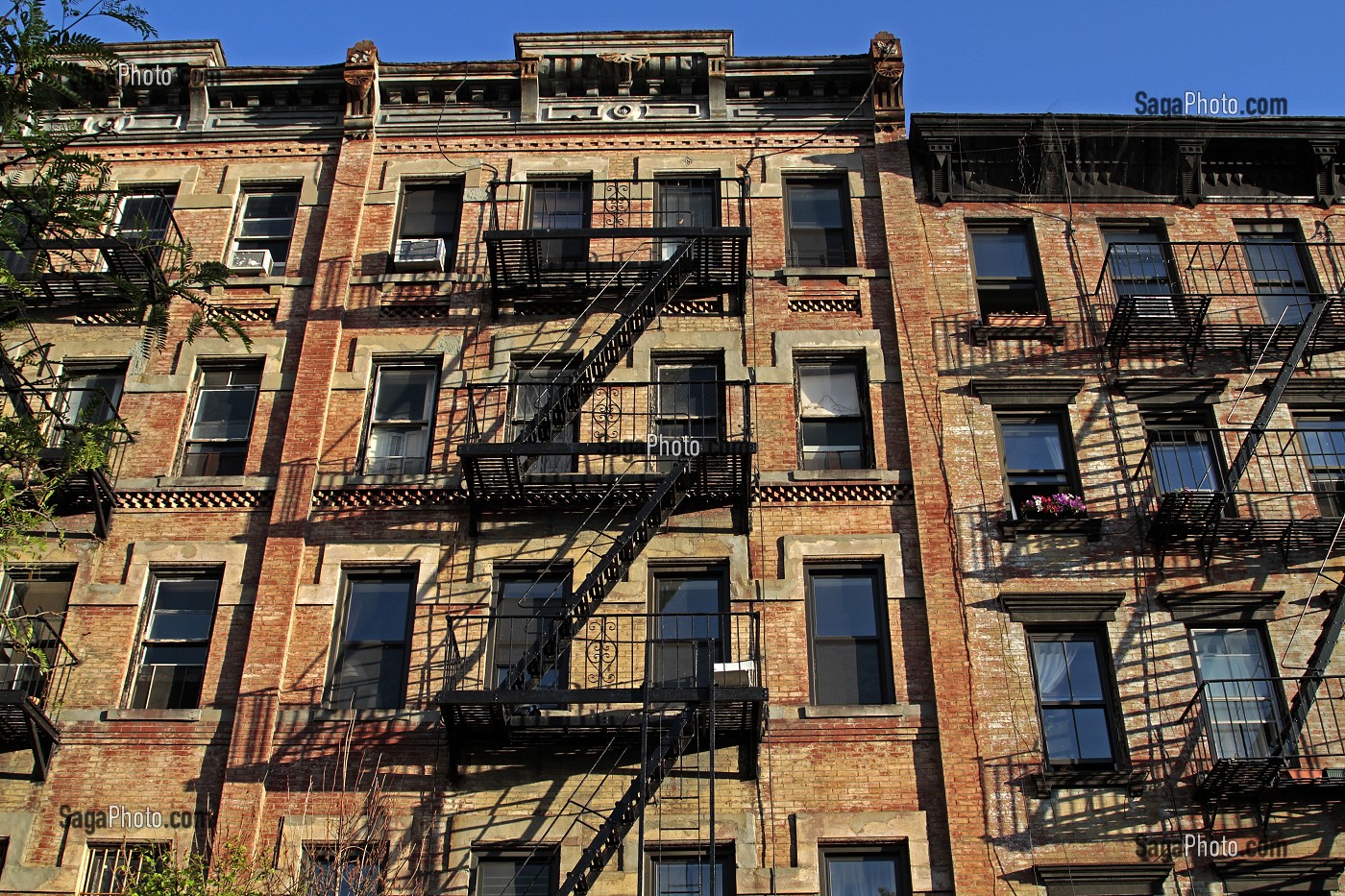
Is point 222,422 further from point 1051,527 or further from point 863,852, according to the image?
point 1051,527

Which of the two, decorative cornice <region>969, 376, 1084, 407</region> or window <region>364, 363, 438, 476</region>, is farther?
decorative cornice <region>969, 376, 1084, 407</region>

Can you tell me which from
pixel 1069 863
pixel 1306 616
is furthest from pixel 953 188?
pixel 1069 863

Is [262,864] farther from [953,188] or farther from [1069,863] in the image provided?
[953,188]

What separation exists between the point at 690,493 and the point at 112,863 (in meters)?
8.22

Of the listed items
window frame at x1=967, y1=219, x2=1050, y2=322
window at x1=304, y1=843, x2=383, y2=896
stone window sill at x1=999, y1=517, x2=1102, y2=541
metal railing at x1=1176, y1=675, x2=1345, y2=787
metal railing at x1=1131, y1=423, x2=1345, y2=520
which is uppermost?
window frame at x1=967, y1=219, x2=1050, y2=322

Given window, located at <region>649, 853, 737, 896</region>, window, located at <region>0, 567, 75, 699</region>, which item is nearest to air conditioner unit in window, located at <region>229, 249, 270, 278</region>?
window, located at <region>0, 567, 75, 699</region>

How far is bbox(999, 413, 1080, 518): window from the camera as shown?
1931 centimetres

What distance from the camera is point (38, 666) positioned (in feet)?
57.9

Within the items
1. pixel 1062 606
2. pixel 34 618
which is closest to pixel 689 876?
pixel 1062 606

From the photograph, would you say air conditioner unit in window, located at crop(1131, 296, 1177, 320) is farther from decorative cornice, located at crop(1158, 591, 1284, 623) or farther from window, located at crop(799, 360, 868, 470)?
decorative cornice, located at crop(1158, 591, 1284, 623)

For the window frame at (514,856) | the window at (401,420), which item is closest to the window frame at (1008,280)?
the window at (401,420)

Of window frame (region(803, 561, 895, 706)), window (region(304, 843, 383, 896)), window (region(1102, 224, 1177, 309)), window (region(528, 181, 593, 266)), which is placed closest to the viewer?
window (region(304, 843, 383, 896))

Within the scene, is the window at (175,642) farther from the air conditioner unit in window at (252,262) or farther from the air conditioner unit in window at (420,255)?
the air conditioner unit in window at (420,255)

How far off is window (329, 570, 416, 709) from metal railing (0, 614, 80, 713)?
3.34 meters
